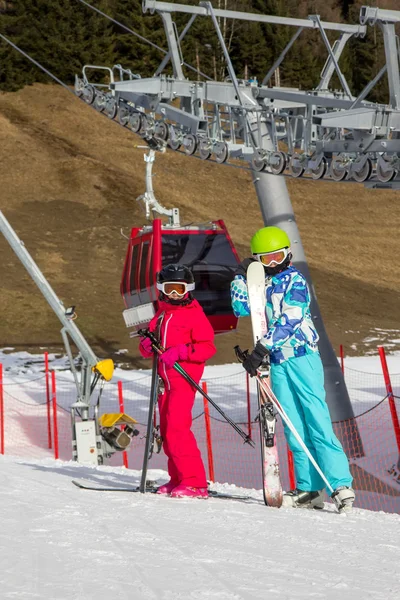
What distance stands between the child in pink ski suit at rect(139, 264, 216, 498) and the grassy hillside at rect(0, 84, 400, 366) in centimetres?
1936

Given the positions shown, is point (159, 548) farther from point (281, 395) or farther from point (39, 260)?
point (39, 260)

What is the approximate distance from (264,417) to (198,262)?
10546 mm

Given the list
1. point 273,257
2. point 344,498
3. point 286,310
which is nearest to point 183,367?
point 286,310

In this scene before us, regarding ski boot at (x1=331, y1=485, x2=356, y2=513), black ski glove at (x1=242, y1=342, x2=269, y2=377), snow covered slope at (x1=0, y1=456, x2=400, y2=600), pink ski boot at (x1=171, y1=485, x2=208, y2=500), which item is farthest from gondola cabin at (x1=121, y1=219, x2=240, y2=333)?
black ski glove at (x1=242, y1=342, x2=269, y2=377)

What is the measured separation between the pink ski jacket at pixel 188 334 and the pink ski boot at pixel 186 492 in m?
0.73

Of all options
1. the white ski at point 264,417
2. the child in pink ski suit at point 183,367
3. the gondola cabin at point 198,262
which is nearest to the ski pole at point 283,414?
the white ski at point 264,417

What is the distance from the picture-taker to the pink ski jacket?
758cm

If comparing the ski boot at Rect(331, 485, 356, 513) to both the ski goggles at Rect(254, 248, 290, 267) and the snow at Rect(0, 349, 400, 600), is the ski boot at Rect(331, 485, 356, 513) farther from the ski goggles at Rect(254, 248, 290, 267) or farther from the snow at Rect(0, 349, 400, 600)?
the ski goggles at Rect(254, 248, 290, 267)

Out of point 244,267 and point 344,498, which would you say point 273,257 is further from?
point 344,498

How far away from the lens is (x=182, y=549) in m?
5.21

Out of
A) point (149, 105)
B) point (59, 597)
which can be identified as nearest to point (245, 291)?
Answer: point (59, 597)

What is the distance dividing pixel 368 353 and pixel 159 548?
23040 mm

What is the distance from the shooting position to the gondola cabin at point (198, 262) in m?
17.5

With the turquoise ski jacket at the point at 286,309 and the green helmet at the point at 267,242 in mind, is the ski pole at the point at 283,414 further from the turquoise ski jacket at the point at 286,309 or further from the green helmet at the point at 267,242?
the green helmet at the point at 267,242
